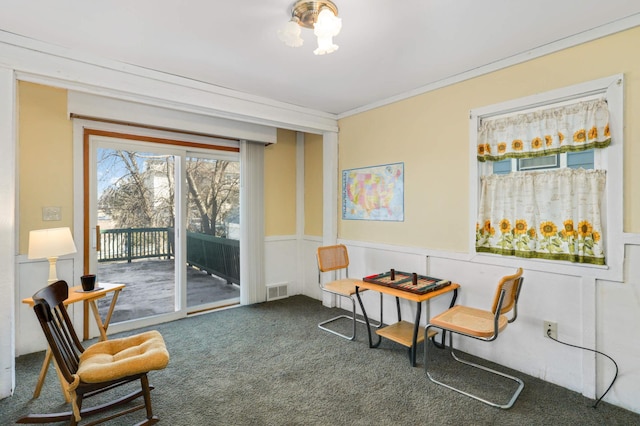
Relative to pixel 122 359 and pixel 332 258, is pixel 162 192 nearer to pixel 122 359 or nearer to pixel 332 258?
pixel 332 258

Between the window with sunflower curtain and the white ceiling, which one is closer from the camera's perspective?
the white ceiling

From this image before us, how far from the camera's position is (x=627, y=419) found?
198 cm

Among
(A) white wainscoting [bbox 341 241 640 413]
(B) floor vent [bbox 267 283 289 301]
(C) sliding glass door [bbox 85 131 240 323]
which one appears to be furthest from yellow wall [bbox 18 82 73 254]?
(A) white wainscoting [bbox 341 241 640 413]

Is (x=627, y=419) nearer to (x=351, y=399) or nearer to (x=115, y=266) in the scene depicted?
(x=351, y=399)

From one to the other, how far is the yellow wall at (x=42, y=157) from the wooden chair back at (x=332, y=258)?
8.27 ft

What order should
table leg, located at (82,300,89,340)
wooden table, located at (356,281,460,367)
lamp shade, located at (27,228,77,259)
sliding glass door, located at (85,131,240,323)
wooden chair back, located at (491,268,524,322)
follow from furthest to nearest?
1. sliding glass door, located at (85,131,240,323)
2. table leg, located at (82,300,89,340)
3. wooden table, located at (356,281,460,367)
4. lamp shade, located at (27,228,77,259)
5. wooden chair back, located at (491,268,524,322)

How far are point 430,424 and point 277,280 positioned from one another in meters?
2.95

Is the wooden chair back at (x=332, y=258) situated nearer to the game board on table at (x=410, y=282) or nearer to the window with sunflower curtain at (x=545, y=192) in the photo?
the game board on table at (x=410, y=282)

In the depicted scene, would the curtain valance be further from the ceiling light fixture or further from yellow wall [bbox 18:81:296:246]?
yellow wall [bbox 18:81:296:246]

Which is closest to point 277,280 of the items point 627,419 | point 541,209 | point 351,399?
point 351,399

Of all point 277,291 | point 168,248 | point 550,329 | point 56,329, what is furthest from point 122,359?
point 550,329

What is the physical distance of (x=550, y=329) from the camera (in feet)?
7.83

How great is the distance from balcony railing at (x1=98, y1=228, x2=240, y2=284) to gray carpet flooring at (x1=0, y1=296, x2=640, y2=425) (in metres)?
1.04

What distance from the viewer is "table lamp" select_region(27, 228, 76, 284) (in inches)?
92.8
